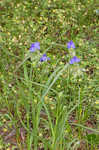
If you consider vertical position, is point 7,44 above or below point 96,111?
above

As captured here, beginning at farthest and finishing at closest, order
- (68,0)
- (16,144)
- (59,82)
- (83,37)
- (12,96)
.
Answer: (68,0) → (83,37) → (59,82) → (12,96) → (16,144)

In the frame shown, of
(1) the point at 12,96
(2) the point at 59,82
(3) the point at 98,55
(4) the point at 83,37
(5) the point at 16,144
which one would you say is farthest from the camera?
(4) the point at 83,37

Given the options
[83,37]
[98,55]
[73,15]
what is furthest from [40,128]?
[73,15]

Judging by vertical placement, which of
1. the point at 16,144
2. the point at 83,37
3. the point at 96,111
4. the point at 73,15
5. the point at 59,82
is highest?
the point at 73,15

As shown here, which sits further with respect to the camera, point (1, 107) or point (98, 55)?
point (98, 55)

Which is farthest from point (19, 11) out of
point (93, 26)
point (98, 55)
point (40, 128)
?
point (40, 128)

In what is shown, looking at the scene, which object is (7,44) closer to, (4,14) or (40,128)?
(4,14)
